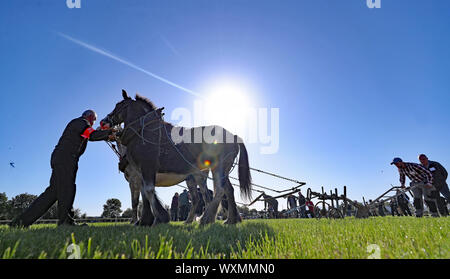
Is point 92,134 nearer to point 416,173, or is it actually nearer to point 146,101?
point 146,101

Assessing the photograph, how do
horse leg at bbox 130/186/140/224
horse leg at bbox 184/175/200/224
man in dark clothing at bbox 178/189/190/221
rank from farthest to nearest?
man in dark clothing at bbox 178/189/190/221 < horse leg at bbox 184/175/200/224 < horse leg at bbox 130/186/140/224

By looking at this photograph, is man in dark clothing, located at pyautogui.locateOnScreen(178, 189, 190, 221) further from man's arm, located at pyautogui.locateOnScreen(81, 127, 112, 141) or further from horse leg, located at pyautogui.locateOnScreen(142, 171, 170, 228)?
man's arm, located at pyautogui.locateOnScreen(81, 127, 112, 141)

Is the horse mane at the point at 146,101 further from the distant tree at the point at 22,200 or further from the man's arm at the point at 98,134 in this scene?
the distant tree at the point at 22,200

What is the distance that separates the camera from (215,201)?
17.0ft

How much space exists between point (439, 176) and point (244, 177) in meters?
7.64

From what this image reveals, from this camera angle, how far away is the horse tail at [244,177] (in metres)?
6.20

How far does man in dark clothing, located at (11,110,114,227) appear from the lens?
4363mm

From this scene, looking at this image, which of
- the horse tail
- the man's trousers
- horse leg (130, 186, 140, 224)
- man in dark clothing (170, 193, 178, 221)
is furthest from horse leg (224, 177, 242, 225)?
man in dark clothing (170, 193, 178, 221)

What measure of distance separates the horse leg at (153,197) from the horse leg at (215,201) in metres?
0.89

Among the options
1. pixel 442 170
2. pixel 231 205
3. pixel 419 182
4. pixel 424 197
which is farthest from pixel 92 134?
pixel 442 170

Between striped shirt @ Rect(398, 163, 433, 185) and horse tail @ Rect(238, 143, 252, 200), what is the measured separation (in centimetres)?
592
